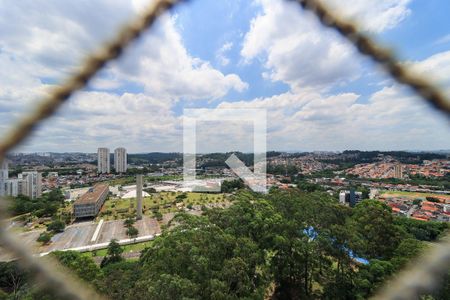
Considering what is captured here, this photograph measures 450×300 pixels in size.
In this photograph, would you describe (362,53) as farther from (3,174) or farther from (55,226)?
(55,226)

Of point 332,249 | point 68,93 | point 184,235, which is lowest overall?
point 332,249

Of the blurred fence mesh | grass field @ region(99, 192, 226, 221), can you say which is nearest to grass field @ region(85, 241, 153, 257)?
grass field @ region(99, 192, 226, 221)

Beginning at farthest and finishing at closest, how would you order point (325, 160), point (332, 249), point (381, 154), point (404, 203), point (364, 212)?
1. point (325, 160)
2. point (381, 154)
3. point (404, 203)
4. point (364, 212)
5. point (332, 249)

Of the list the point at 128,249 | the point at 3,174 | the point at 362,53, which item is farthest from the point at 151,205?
the point at 362,53

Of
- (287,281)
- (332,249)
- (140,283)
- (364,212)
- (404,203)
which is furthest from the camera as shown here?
(404,203)

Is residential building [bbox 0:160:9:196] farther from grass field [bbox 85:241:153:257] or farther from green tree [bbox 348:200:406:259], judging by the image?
grass field [bbox 85:241:153:257]

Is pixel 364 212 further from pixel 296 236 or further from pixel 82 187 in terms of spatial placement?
pixel 82 187

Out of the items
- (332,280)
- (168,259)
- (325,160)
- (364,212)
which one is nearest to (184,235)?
(168,259)
